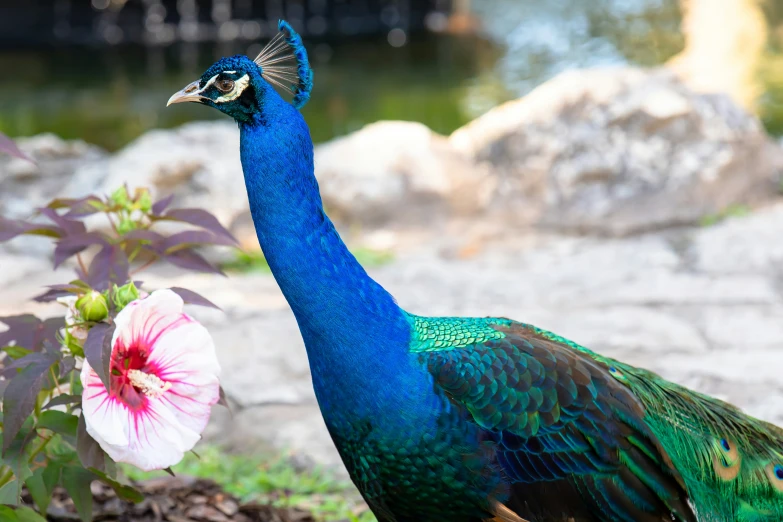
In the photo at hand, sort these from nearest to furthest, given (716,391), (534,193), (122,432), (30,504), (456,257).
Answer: (122,432), (30,504), (716,391), (456,257), (534,193)

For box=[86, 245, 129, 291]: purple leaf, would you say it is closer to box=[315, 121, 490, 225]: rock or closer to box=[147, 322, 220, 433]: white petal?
box=[147, 322, 220, 433]: white petal

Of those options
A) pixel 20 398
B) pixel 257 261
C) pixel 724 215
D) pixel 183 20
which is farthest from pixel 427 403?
pixel 183 20

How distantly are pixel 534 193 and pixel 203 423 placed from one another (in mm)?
4090

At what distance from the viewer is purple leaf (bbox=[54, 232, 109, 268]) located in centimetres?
223

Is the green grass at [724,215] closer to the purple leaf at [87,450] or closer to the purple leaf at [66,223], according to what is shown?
the purple leaf at [66,223]

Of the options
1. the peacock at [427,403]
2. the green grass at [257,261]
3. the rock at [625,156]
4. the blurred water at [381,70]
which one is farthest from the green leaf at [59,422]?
the blurred water at [381,70]

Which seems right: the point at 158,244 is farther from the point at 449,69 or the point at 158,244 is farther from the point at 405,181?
the point at 449,69

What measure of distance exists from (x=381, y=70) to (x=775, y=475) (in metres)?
10.8

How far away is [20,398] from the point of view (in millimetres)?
1857

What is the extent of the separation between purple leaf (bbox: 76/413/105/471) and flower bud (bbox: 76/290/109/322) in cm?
20

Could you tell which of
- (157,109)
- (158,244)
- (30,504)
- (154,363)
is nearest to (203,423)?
(154,363)

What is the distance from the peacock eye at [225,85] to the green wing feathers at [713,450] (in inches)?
36.0

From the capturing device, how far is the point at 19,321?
85.7 inches

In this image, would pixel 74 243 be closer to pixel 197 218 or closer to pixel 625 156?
pixel 197 218
